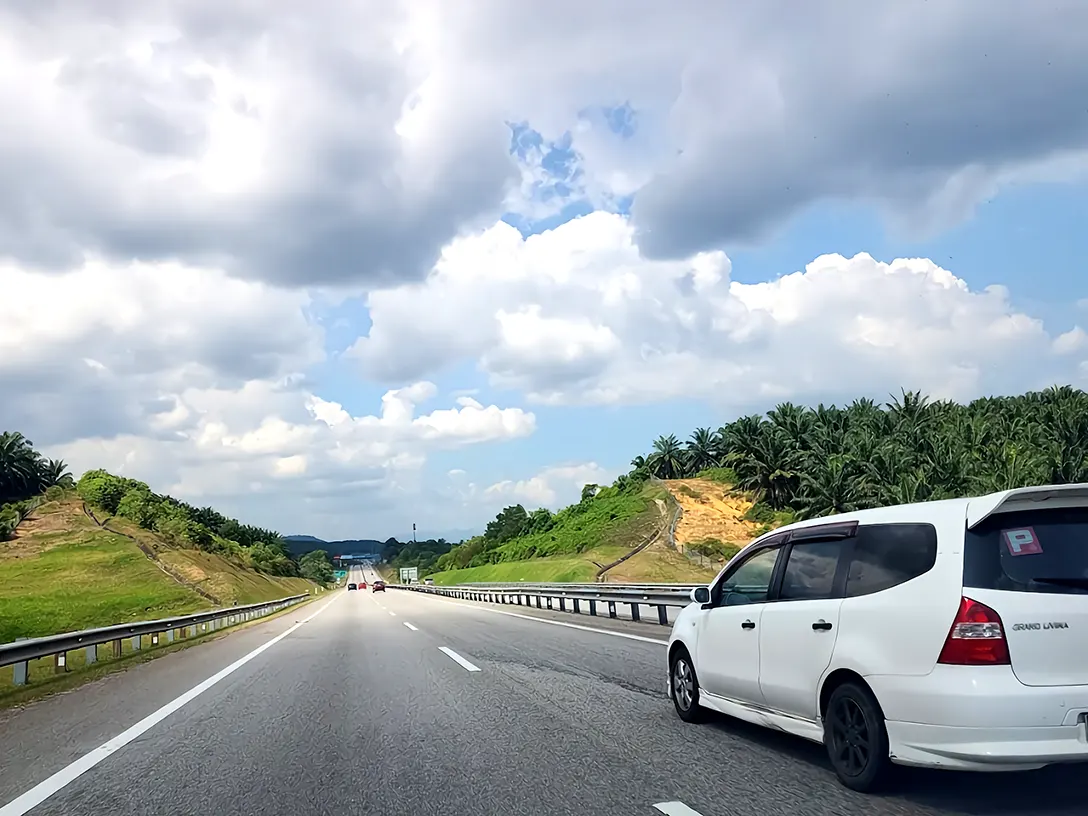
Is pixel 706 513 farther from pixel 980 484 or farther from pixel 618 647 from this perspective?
pixel 618 647

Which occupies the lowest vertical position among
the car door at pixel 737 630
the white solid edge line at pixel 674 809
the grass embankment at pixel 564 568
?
the grass embankment at pixel 564 568

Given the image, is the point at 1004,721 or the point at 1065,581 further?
the point at 1065,581

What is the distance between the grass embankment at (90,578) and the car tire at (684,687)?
144 feet

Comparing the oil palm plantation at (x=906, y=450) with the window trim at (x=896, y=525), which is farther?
the oil palm plantation at (x=906, y=450)

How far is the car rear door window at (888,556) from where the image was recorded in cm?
561

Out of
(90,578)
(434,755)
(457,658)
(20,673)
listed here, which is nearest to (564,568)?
(90,578)

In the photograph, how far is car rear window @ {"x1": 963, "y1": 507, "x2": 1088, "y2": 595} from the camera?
5.22 metres

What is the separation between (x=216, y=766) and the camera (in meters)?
7.24

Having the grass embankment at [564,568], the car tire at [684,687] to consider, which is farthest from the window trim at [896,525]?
the grass embankment at [564,568]

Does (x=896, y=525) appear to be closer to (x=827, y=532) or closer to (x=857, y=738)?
(x=827, y=532)

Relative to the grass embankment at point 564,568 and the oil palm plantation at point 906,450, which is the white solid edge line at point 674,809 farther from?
the grass embankment at point 564,568

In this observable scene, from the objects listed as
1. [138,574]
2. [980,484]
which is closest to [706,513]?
[980,484]

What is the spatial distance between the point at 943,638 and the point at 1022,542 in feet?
2.47

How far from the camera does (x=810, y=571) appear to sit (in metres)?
6.72
